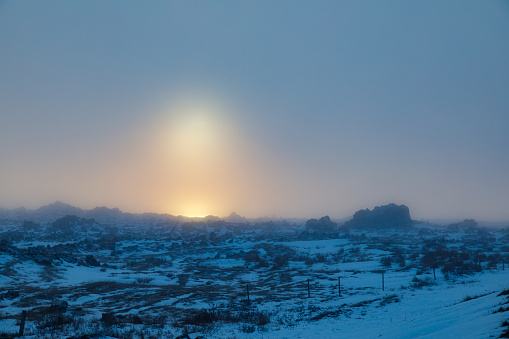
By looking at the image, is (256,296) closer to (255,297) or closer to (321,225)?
(255,297)

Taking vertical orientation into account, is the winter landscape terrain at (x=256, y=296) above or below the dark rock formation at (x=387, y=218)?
below

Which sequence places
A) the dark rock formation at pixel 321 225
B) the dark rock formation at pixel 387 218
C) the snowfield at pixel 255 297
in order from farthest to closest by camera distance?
the dark rock formation at pixel 321 225 → the dark rock formation at pixel 387 218 → the snowfield at pixel 255 297

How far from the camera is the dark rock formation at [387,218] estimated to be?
14062 cm

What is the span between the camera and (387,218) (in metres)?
142

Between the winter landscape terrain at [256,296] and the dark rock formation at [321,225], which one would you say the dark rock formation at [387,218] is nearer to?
the dark rock formation at [321,225]

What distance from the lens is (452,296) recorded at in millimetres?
23703

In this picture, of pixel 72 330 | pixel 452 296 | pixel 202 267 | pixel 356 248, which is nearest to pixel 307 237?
pixel 356 248

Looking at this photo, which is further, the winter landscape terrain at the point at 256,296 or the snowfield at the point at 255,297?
the winter landscape terrain at the point at 256,296

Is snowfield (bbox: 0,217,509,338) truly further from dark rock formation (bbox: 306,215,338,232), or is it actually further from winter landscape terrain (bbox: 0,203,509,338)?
dark rock formation (bbox: 306,215,338,232)

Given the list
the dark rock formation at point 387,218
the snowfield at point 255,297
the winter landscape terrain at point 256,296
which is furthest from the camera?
the dark rock formation at point 387,218

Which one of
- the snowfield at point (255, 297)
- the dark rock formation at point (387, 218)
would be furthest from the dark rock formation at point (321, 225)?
the snowfield at point (255, 297)

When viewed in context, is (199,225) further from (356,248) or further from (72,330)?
(72,330)

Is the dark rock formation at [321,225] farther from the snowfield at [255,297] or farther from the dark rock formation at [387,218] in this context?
the snowfield at [255,297]

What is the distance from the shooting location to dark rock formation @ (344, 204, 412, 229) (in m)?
141
